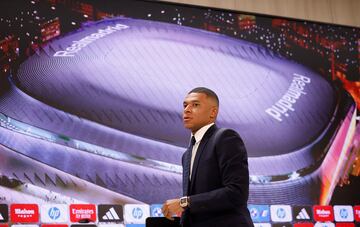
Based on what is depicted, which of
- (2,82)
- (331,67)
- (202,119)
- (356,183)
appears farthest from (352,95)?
(202,119)

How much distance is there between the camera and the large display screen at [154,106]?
493 cm

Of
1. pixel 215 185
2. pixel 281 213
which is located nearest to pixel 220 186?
pixel 215 185

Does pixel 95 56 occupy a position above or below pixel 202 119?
below

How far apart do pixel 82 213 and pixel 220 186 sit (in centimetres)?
256

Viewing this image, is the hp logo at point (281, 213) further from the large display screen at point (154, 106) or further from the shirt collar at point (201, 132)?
the shirt collar at point (201, 132)

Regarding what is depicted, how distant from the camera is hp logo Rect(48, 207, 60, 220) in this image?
15.7 ft

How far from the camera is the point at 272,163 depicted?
18.9 feet

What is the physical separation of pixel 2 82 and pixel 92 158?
0.97 meters

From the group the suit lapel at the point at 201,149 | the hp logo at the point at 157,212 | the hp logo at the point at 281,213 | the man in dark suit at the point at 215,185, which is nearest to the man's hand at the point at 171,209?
the man in dark suit at the point at 215,185

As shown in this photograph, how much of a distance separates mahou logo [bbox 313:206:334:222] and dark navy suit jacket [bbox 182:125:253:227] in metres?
3.43

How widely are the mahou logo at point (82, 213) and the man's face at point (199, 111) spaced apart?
7.79 feet

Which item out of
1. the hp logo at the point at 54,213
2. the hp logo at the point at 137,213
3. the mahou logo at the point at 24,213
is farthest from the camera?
the hp logo at the point at 137,213

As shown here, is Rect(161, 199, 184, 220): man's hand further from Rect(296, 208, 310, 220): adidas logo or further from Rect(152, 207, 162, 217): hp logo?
Rect(296, 208, 310, 220): adidas logo

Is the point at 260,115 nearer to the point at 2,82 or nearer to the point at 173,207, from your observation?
the point at 2,82
